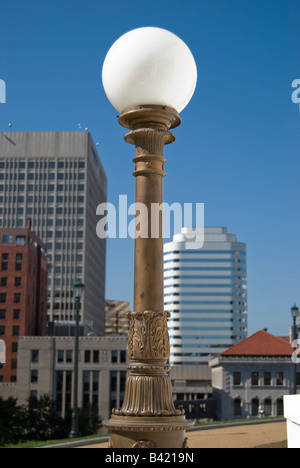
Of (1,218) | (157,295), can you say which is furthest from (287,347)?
(1,218)

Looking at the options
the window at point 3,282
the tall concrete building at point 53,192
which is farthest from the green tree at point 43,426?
the tall concrete building at point 53,192

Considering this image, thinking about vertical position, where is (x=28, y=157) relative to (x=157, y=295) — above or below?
above

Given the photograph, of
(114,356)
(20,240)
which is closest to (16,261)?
(20,240)

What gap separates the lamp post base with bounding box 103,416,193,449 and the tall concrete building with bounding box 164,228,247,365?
520ft

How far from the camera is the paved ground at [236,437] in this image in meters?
17.1

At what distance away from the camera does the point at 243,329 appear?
167000 millimetres

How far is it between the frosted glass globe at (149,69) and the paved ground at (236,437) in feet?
38.8

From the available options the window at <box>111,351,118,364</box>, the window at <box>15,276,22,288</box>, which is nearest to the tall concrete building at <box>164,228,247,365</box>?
Answer: the window at <box>111,351,118,364</box>

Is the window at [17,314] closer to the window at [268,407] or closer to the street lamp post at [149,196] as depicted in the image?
the window at [268,407]

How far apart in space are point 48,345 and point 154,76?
3273 inches

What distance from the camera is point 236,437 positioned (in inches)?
757

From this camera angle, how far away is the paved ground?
1708 cm

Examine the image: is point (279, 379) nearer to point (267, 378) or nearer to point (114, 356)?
point (267, 378)

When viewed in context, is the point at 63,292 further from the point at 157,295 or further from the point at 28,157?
the point at 157,295
